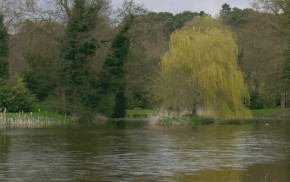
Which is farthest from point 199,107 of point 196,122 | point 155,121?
point 155,121

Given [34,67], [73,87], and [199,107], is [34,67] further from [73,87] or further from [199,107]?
[199,107]

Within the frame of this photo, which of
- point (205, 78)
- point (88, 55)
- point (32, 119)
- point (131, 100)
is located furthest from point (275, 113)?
point (32, 119)

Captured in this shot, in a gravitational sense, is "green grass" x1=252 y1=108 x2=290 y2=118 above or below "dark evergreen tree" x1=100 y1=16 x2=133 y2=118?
below

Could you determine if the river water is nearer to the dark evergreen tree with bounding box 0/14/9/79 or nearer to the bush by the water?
the bush by the water

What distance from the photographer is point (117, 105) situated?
53.6 meters

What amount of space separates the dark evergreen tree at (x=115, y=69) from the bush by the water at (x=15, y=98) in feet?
29.9

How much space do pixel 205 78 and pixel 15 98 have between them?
16904 millimetres

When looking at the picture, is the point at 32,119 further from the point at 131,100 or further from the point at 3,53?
the point at 131,100

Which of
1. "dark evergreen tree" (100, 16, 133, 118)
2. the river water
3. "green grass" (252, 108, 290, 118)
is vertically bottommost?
the river water

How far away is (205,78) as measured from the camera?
131 ft

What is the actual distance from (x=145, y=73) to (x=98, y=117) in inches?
454

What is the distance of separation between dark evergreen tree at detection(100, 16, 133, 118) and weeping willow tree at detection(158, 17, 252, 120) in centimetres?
1065

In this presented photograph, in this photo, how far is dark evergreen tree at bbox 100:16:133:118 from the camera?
51.0 metres

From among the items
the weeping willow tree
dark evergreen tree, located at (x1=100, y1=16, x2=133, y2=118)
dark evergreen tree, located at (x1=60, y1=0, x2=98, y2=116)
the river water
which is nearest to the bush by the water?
dark evergreen tree, located at (x1=60, y1=0, x2=98, y2=116)
